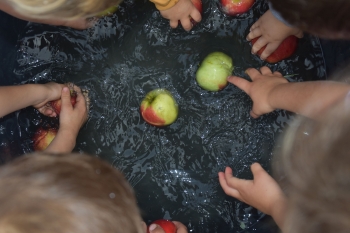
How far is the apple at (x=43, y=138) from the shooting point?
4.31 feet

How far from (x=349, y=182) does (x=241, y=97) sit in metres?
0.66

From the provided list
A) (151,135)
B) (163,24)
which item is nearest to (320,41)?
(163,24)

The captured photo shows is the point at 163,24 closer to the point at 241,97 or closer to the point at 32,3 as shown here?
the point at 241,97

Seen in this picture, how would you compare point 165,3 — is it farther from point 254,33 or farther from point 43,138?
point 43,138

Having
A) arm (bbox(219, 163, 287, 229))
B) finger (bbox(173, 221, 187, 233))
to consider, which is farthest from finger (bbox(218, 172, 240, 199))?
finger (bbox(173, 221, 187, 233))

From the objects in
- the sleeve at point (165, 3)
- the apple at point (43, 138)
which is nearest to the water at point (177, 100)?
the apple at point (43, 138)

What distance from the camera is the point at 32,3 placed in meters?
0.92

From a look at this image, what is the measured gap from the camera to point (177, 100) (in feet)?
4.42

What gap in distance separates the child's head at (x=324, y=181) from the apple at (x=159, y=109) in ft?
1.64

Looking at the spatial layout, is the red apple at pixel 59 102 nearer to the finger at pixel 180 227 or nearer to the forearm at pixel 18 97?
the forearm at pixel 18 97

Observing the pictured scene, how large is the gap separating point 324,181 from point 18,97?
92 cm

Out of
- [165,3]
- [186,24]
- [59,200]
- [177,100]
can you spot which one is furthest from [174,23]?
[59,200]

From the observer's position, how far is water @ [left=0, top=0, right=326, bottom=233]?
1.32 meters

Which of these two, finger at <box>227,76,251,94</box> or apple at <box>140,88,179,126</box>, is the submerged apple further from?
finger at <box>227,76,251,94</box>
